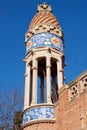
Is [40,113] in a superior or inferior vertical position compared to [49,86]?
inferior

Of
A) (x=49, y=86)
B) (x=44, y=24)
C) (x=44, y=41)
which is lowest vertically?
(x=49, y=86)

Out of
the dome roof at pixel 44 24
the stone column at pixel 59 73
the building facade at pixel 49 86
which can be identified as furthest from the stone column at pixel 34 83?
the dome roof at pixel 44 24

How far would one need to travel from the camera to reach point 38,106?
16656 millimetres

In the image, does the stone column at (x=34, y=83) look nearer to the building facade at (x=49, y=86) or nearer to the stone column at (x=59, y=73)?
the building facade at (x=49, y=86)

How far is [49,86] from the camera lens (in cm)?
1767

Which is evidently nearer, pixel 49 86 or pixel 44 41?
pixel 49 86

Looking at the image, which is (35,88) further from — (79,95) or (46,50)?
(79,95)

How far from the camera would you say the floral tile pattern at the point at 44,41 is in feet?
62.8

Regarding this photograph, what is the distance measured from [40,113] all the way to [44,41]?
4939 mm

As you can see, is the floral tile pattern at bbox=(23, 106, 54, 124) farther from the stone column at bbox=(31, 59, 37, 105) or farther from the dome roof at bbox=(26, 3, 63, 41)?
the dome roof at bbox=(26, 3, 63, 41)

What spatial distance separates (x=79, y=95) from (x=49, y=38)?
647 cm

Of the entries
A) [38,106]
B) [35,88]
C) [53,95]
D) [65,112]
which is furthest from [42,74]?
[65,112]

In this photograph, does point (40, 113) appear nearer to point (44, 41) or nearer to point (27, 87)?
point (27, 87)

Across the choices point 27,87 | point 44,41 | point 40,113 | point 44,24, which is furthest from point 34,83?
point 44,24
